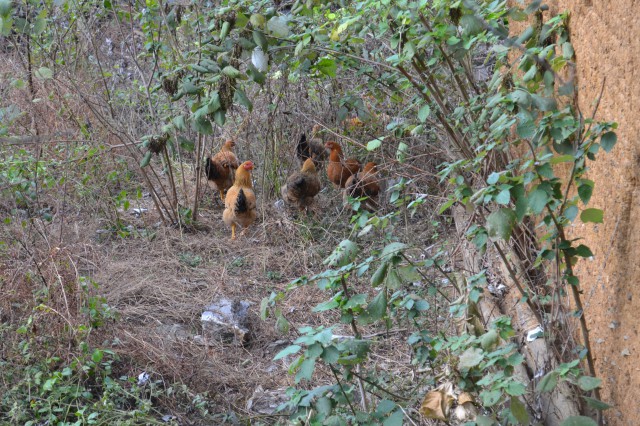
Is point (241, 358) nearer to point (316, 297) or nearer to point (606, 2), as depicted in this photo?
point (316, 297)

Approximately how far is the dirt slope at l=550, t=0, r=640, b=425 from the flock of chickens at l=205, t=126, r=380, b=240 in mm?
4634

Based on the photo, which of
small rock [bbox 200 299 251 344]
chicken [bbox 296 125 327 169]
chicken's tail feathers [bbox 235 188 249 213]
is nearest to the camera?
small rock [bbox 200 299 251 344]

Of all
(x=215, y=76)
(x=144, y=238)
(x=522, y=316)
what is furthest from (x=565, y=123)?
(x=144, y=238)

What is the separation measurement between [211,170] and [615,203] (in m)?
6.26

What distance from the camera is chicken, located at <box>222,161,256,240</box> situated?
327 inches

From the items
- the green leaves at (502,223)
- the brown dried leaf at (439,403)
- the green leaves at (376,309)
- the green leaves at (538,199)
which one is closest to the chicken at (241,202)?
the green leaves at (376,309)

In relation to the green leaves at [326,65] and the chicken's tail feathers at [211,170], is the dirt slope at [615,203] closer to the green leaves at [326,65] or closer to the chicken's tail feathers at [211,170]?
the green leaves at [326,65]

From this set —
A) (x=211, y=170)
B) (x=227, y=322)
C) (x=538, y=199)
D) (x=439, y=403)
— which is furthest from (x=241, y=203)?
(x=538, y=199)

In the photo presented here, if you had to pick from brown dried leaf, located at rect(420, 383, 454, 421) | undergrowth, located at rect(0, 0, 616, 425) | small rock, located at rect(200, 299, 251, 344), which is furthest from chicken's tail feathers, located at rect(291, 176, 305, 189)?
brown dried leaf, located at rect(420, 383, 454, 421)

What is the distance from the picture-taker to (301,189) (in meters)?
8.53

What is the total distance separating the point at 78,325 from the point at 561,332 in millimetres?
3151

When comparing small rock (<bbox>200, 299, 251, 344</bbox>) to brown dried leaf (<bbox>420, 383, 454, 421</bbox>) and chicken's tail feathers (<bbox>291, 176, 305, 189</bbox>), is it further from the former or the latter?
brown dried leaf (<bbox>420, 383, 454, 421</bbox>)

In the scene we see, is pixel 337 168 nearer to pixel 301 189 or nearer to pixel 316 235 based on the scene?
pixel 301 189

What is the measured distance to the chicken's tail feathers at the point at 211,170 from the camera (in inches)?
346
